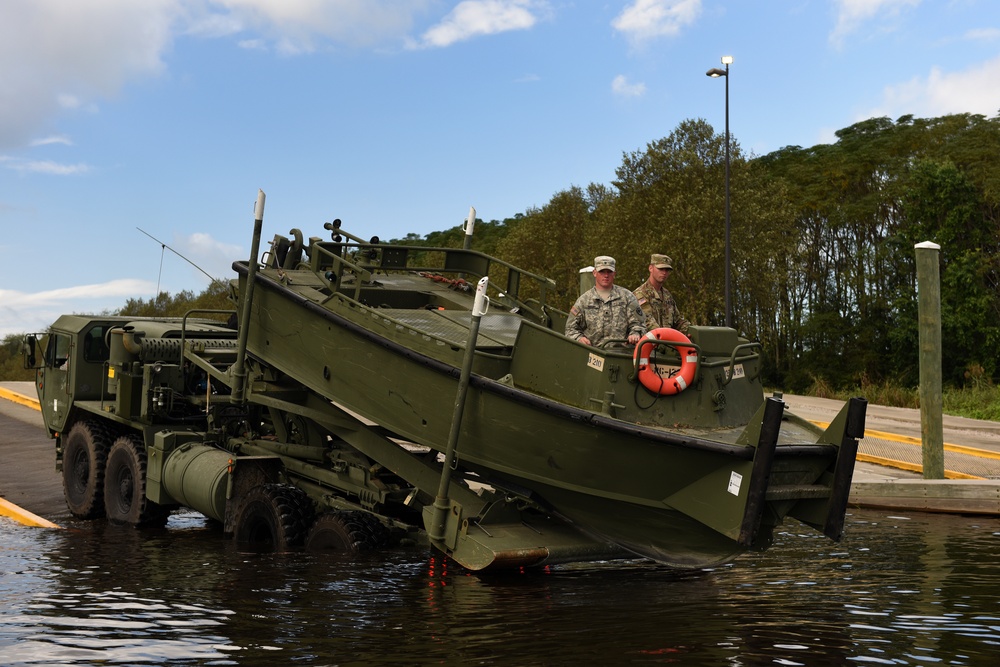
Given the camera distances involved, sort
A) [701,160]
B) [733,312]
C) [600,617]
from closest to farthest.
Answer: [600,617]
[701,160]
[733,312]

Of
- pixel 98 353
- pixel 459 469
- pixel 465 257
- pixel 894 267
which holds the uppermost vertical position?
pixel 894 267

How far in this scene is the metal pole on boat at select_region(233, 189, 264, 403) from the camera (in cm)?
1030

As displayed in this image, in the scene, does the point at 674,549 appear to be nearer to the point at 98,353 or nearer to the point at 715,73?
the point at 98,353

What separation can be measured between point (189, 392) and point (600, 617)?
7.09 m

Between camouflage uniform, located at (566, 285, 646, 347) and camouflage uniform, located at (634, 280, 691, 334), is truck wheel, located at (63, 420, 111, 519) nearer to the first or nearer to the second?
camouflage uniform, located at (566, 285, 646, 347)

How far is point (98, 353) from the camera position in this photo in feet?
45.3

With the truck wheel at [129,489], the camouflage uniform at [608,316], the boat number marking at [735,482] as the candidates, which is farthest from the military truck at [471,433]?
the truck wheel at [129,489]

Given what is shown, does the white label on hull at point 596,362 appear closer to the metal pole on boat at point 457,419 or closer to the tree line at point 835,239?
the metal pole on boat at point 457,419

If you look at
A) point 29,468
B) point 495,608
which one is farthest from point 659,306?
point 29,468

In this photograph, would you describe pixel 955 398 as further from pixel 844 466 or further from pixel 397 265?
pixel 844 466

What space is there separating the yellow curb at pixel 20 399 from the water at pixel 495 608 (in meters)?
13.2

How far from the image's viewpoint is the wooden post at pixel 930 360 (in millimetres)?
13609

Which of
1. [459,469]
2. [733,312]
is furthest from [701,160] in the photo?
[459,469]

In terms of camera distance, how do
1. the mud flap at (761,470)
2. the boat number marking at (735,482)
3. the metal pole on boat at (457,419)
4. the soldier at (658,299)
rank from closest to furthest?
the mud flap at (761,470) < the boat number marking at (735,482) < the metal pole on boat at (457,419) < the soldier at (658,299)
